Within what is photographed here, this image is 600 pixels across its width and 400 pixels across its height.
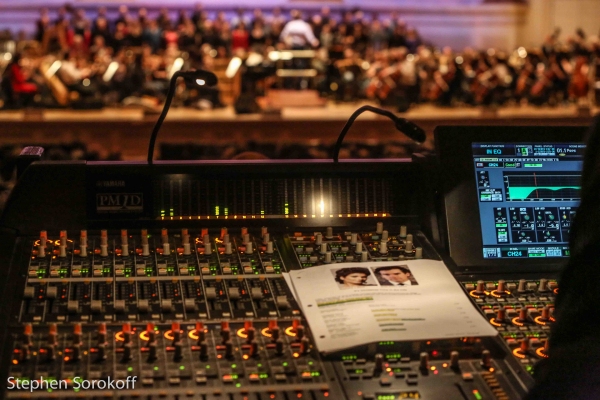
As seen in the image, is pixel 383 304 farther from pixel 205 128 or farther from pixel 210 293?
pixel 205 128

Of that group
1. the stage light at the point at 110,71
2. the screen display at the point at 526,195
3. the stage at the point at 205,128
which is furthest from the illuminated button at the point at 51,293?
the stage light at the point at 110,71

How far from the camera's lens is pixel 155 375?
1295 mm

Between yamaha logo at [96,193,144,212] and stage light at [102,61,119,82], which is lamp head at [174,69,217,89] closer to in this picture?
yamaha logo at [96,193,144,212]

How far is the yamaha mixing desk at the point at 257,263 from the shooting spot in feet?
4.32

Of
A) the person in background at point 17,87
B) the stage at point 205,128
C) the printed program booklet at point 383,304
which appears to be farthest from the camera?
the person in background at point 17,87

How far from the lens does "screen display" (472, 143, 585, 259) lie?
186 centimetres

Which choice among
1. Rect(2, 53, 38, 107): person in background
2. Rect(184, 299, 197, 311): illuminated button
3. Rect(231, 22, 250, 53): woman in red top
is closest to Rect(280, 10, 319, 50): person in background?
Rect(231, 22, 250, 53): woman in red top

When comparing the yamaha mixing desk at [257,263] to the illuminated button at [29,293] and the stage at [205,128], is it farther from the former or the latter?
the stage at [205,128]

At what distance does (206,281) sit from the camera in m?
1.63

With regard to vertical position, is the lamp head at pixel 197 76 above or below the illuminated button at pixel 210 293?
above

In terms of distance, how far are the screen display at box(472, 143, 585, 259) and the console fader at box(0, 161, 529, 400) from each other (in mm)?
160

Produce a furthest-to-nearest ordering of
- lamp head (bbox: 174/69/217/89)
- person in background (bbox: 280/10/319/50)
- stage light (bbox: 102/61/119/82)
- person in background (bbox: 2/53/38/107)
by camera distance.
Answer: person in background (bbox: 280/10/319/50) → stage light (bbox: 102/61/119/82) → person in background (bbox: 2/53/38/107) → lamp head (bbox: 174/69/217/89)

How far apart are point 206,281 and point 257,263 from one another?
14cm

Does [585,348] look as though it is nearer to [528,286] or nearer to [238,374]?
[238,374]
